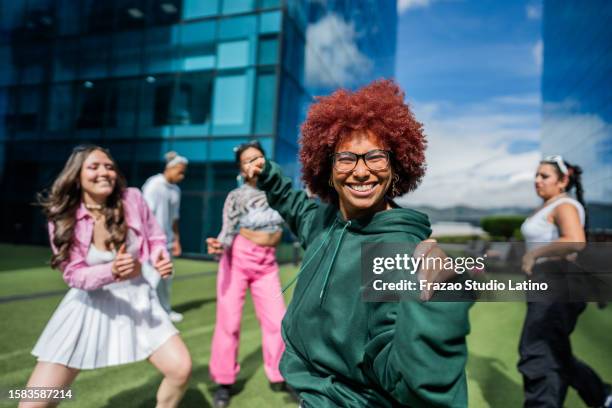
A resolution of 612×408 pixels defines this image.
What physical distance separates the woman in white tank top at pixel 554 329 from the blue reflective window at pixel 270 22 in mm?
12606

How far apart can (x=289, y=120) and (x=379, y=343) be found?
45.2ft

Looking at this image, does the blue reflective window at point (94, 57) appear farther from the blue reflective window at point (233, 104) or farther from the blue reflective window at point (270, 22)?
the blue reflective window at point (270, 22)

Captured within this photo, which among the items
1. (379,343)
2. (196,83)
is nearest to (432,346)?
(379,343)

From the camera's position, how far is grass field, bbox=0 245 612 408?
336cm

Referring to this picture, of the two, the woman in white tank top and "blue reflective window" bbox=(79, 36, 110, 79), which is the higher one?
"blue reflective window" bbox=(79, 36, 110, 79)

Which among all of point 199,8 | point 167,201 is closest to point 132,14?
point 199,8

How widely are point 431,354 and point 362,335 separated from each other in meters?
0.42

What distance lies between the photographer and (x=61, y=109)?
16266 millimetres

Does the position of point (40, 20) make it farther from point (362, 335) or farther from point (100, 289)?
point (362, 335)

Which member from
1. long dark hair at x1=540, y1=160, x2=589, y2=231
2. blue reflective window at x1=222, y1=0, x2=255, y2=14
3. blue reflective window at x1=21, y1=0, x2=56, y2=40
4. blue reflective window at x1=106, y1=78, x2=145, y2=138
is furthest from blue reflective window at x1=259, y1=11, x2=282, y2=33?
long dark hair at x1=540, y1=160, x2=589, y2=231

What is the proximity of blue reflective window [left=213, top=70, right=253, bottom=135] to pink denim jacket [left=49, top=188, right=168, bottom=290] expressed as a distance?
449 inches

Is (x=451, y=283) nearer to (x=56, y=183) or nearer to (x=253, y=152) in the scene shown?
(x=56, y=183)

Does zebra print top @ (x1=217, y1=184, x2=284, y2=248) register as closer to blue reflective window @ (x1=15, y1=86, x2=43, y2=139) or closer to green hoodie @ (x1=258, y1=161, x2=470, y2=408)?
green hoodie @ (x1=258, y1=161, x2=470, y2=408)

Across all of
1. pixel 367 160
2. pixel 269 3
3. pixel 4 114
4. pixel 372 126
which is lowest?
pixel 367 160
